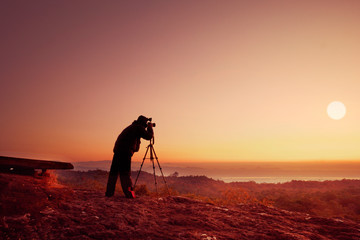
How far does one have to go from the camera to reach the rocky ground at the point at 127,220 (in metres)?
3.85

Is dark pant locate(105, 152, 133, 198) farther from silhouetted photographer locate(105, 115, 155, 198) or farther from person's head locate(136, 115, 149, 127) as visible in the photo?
person's head locate(136, 115, 149, 127)

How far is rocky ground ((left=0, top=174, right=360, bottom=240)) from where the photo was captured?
3.85 m

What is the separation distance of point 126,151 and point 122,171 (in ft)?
2.24

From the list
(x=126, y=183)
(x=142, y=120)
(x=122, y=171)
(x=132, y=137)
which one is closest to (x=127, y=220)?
(x=126, y=183)

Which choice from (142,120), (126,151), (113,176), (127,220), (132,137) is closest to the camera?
(127,220)

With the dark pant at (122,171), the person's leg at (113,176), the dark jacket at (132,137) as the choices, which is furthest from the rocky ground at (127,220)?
the dark jacket at (132,137)

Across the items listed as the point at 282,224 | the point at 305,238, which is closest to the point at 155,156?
the point at 282,224

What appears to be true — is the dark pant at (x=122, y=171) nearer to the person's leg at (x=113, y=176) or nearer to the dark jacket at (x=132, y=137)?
the person's leg at (x=113, y=176)

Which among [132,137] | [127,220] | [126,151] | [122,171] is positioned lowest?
[127,220]

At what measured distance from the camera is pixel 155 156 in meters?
8.70

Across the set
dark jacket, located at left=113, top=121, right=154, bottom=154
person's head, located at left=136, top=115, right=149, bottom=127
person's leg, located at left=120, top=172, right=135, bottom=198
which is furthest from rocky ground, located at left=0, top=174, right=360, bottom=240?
person's head, located at left=136, top=115, right=149, bottom=127

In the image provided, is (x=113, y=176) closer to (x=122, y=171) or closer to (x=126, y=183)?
(x=122, y=171)

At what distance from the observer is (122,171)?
276 inches

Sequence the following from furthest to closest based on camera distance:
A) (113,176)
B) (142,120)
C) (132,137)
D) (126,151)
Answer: (142,120)
(132,137)
(126,151)
(113,176)
